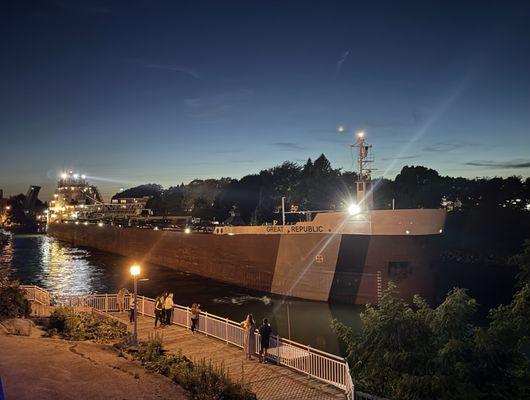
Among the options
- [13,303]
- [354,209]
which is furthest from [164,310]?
[354,209]

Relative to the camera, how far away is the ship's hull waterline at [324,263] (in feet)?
95.0

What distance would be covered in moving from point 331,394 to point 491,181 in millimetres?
81670

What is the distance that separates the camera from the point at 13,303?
18.7 m

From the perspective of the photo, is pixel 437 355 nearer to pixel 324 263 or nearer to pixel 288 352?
pixel 288 352

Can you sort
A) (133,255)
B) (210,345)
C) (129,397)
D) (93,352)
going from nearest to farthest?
1. (129,397)
2. (93,352)
3. (210,345)
4. (133,255)

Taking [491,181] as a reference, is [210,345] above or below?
below

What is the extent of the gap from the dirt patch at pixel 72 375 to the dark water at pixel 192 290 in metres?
11.7

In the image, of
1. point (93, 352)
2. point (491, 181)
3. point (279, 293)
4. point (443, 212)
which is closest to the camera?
point (93, 352)

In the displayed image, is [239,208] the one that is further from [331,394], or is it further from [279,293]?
[331,394]

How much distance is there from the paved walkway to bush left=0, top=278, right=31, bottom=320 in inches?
192

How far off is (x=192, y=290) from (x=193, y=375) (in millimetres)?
26799

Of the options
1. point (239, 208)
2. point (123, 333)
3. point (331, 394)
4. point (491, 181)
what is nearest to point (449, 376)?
point (331, 394)

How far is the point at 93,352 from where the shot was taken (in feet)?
46.5

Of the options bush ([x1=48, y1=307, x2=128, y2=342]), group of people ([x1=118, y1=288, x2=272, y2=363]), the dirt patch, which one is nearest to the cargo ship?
group of people ([x1=118, y1=288, x2=272, y2=363])
